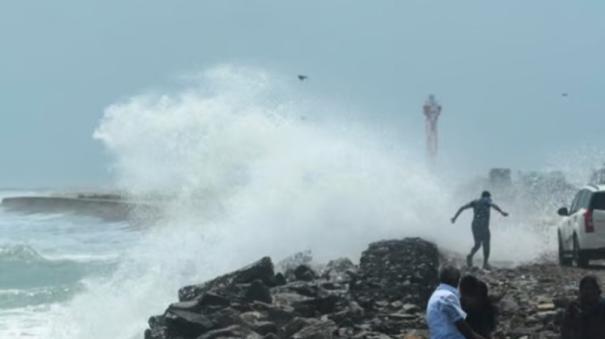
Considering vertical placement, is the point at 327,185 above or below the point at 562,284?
above

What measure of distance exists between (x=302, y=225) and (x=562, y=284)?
12.1 meters

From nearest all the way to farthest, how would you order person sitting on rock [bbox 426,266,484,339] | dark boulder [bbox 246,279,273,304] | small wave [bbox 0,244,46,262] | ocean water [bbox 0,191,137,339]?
person sitting on rock [bbox 426,266,484,339] → dark boulder [bbox 246,279,273,304] → ocean water [bbox 0,191,137,339] → small wave [bbox 0,244,46,262]

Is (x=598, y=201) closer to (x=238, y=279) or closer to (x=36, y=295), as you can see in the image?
(x=238, y=279)

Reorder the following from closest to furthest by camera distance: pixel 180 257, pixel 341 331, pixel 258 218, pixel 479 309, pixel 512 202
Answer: pixel 479 309 → pixel 341 331 → pixel 180 257 → pixel 258 218 → pixel 512 202

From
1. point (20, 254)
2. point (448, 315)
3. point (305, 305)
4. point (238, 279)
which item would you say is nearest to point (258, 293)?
point (305, 305)

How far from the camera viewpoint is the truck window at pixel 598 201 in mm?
18516

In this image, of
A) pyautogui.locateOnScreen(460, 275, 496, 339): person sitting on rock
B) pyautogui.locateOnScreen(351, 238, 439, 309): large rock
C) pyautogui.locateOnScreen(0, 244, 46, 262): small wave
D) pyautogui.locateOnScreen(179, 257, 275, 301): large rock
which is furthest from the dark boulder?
pyautogui.locateOnScreen(0, 244, 46, 262): small wave

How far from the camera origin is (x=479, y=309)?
6.71m

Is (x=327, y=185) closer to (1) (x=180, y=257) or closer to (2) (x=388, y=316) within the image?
(1) (x=180, y=257)

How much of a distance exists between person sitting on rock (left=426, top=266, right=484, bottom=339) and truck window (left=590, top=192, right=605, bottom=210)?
41.6 feet

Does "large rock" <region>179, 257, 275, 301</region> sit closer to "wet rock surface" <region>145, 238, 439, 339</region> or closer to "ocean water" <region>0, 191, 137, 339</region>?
"wet rock surface" <region>145, 238, 439, 339</region>

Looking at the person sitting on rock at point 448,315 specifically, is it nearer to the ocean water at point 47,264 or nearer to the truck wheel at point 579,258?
the truck wheel at point 579,258

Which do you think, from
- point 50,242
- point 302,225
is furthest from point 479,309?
point 50,242

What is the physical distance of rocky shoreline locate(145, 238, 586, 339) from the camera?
1173 cm
